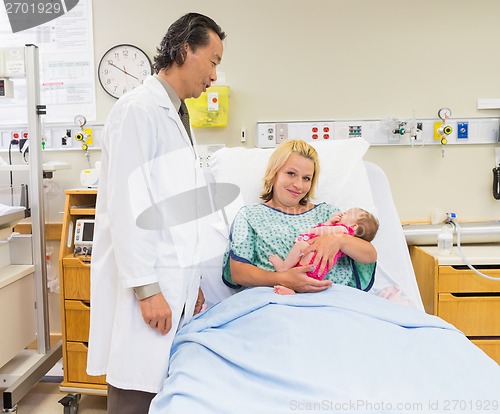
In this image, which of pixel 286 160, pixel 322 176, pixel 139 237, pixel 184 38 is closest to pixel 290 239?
pixel 286 160

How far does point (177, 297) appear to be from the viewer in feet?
4.62

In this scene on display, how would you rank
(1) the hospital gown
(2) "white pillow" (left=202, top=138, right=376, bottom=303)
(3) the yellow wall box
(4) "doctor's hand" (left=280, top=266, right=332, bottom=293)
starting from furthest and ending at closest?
(3) the yellow wall box < (2) "white pillow" (left=202, top=138, right=376, bottom=303) < (1) the hospital gown < (4) "doctor's hand" (left=280, top=266, right=332, bottom=293)

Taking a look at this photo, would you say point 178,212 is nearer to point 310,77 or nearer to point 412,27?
point 310,77

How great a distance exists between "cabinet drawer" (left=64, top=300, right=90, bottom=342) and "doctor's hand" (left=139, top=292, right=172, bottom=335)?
1.07 metres

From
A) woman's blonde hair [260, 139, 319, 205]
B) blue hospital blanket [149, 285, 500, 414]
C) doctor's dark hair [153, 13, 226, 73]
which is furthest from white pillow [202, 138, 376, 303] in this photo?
doctor's dark hair [153, 13, 226, 73]

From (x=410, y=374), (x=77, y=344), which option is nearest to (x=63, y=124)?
(x=77, y=344)

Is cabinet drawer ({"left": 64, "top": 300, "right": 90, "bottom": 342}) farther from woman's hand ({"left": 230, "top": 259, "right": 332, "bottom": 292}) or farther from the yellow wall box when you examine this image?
the yellow wall box

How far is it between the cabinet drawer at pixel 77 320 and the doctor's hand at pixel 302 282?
1148 mm

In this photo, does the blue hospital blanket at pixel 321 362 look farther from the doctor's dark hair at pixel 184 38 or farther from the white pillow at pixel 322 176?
the doctor's dark hair at pixel 184 38

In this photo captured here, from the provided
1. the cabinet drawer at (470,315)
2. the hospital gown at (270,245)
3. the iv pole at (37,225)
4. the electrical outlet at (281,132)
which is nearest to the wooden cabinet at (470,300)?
the cabinet drawer at (470,315)

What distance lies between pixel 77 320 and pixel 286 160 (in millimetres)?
1266

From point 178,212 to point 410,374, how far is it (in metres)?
0.75

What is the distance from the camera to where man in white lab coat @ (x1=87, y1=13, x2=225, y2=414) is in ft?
4.36

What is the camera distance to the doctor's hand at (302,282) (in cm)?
155
